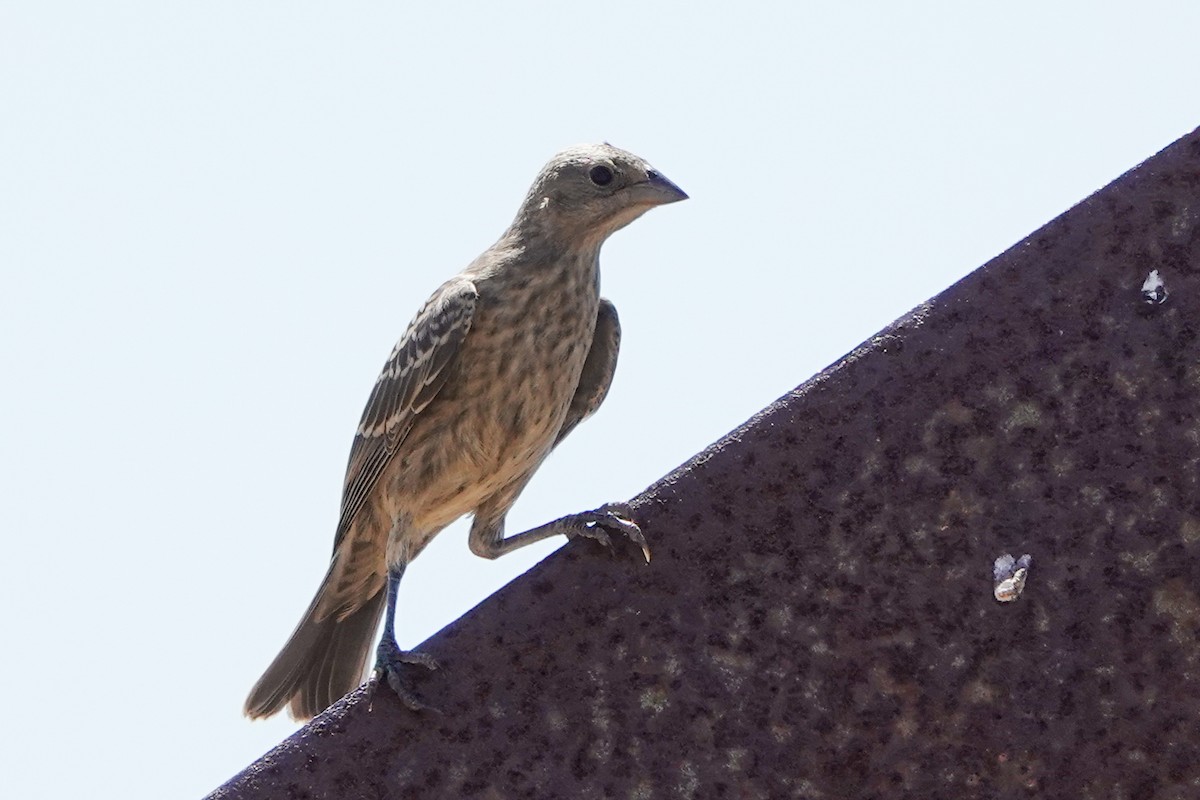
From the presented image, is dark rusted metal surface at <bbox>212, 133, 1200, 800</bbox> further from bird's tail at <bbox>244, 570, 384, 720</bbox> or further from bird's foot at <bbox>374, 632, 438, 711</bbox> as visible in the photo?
bird's tail at <bbox>244, 570, 384, 720</bbox>

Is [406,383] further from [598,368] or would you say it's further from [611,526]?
[611,526]

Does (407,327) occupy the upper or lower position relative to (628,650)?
upper

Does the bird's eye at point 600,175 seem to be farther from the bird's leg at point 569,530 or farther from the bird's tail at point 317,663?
the bird's tail at point 317,663

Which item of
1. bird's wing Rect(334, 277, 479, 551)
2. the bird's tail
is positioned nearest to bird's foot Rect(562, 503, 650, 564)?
bird's wing Rect(334, 277, 479, 551)

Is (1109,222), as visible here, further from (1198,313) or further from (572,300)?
(572,300)

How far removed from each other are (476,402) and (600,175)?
36.4 inches

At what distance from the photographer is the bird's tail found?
5.00 m

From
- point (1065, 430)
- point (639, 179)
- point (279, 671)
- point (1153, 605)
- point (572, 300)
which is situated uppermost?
point (639, 179)

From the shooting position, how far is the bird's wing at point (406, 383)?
491cm

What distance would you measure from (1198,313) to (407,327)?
351 cm

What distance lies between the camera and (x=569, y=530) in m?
3.12

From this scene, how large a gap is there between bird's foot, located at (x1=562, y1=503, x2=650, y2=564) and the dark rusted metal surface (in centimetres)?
2

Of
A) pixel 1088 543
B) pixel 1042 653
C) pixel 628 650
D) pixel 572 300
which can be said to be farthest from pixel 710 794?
pixel 572 300

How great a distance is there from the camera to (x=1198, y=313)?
216 cm
